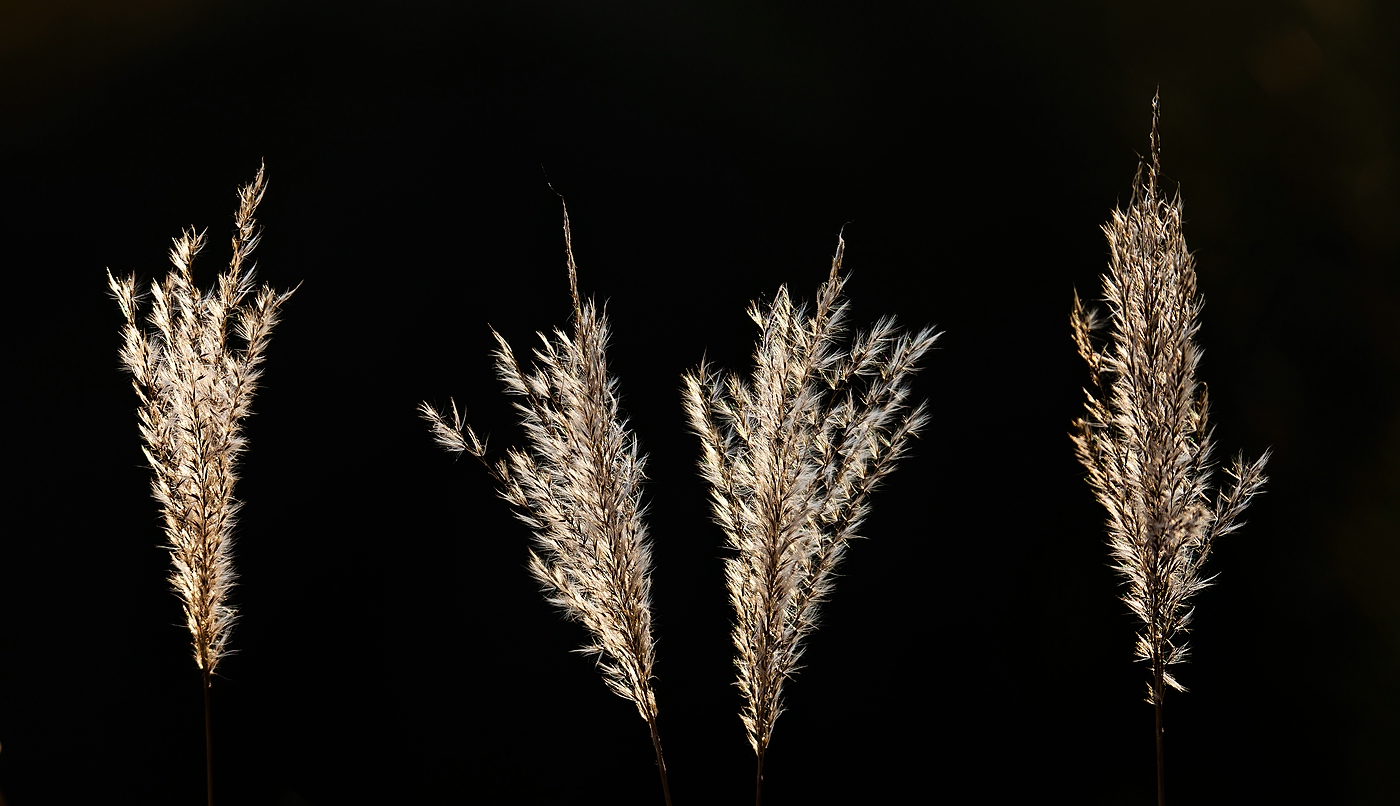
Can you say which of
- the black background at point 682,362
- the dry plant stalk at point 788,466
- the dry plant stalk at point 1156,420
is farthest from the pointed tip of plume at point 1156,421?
the black background at point 682,362

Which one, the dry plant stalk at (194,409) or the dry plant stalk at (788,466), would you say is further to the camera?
the dry plant stalk at (194,409)

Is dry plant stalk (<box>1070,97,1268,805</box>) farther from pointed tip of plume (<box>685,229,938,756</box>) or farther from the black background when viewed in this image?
the black background

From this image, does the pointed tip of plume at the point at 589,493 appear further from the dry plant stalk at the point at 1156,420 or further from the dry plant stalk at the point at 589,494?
the dry plant stalk at the point at 1156,420

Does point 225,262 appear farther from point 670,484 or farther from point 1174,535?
point 1174,535

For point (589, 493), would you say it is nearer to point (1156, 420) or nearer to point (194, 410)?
point (194, 410)

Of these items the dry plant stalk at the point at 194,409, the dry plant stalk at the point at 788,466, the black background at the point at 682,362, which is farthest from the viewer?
the black background at the point at 682,362

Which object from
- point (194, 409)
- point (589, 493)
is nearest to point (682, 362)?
point (589, 493)

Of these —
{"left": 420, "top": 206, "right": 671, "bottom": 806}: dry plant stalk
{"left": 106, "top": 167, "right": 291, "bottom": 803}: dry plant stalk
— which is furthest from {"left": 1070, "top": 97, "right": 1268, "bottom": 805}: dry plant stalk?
{"left": 106, "top": 167, "right": 291, "bottom": 803}: dry plant stalk
